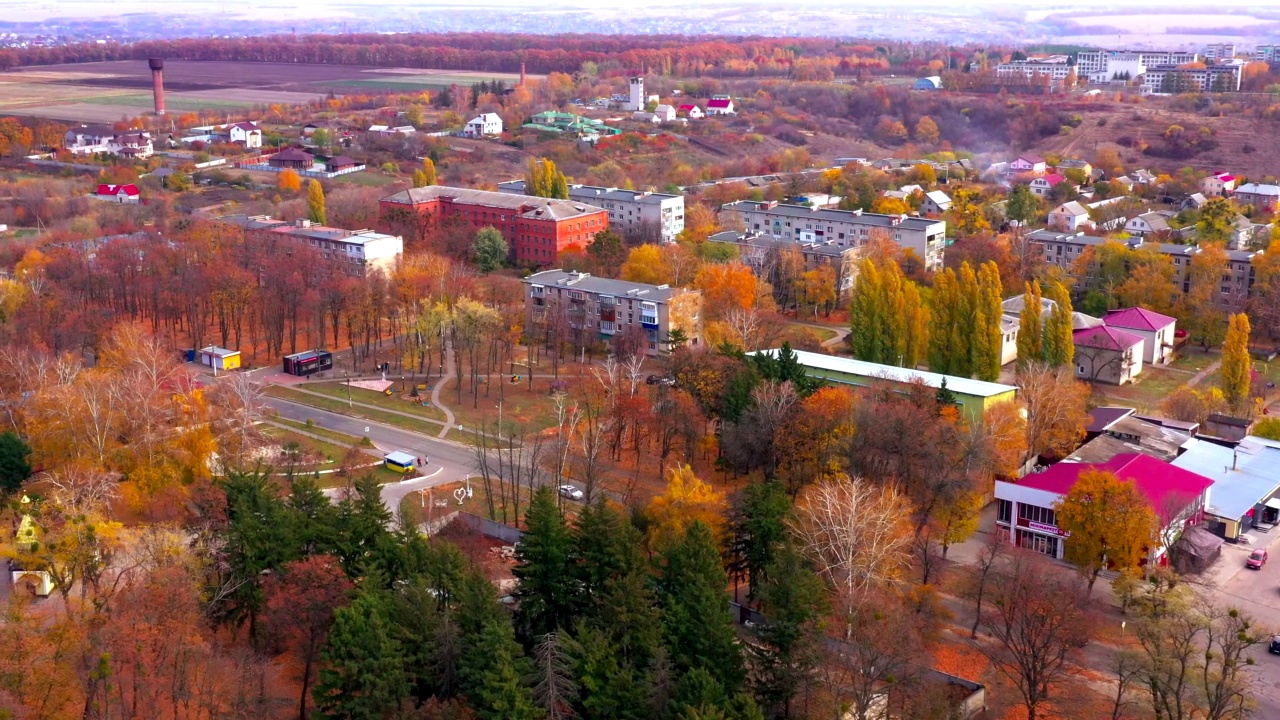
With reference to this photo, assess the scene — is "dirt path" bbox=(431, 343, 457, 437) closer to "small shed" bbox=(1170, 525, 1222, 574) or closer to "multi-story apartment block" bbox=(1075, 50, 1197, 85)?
"small shed" bbox=(1170, 525, 1222, 574)

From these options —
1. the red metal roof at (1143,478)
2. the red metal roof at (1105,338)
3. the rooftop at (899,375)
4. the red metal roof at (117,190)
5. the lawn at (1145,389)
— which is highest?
the red metal roof at (117,190)

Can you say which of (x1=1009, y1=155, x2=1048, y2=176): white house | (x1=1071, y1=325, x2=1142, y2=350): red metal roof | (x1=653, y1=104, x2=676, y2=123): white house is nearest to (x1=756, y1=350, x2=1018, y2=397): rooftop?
(x1=1071, y1=325, x2=1142, y2=350): red metal roof

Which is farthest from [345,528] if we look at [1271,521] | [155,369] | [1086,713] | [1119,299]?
[1119,299]

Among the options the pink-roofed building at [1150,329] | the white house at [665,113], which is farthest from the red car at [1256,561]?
the white house at [665,113]

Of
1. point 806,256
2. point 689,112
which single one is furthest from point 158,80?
point 806,256

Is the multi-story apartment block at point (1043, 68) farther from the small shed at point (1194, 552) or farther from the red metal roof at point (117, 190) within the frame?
the small shed at point (1194, 552)

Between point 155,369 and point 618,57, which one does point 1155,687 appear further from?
point 618,57
